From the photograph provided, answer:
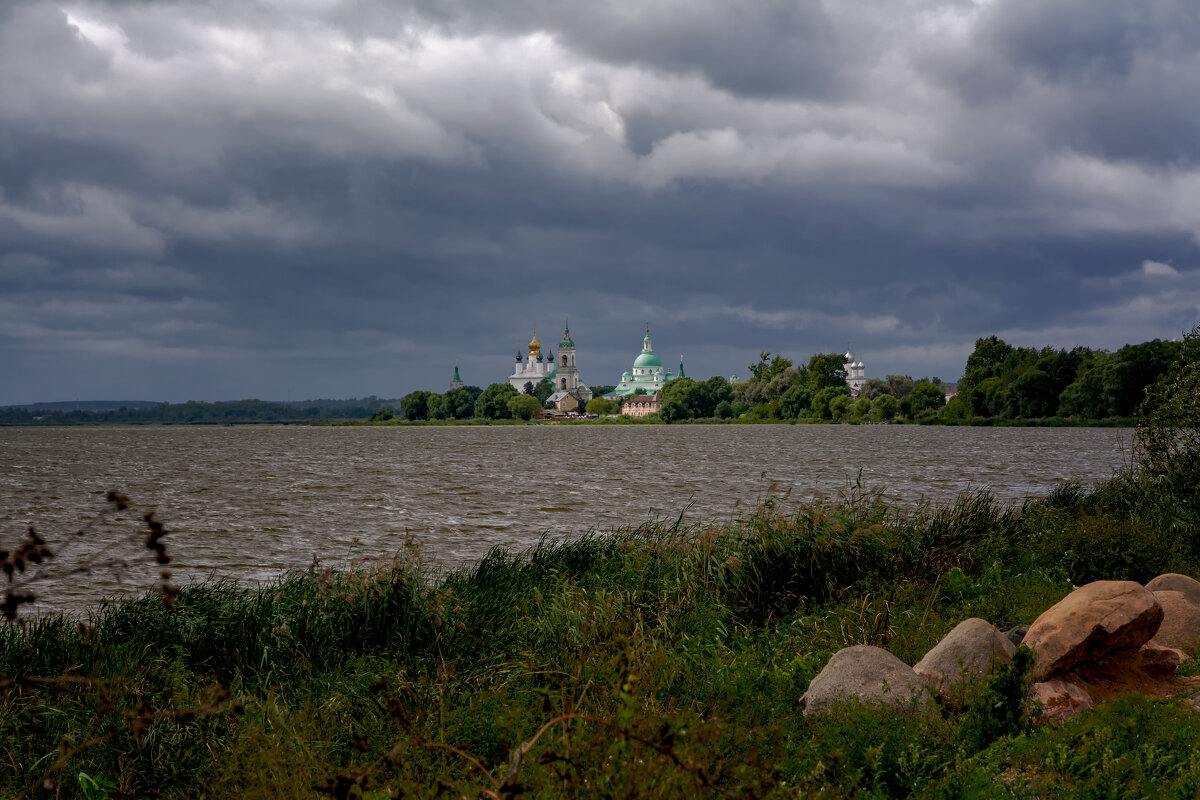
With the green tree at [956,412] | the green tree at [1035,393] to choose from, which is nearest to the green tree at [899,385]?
the green tree at [956,412]

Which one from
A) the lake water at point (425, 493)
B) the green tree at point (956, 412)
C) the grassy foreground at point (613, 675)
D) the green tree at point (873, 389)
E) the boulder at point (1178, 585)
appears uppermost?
the green tree at point (873, 389)

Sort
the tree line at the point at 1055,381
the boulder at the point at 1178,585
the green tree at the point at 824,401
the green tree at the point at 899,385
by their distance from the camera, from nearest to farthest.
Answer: the boulder at the point at 1178,585, the tree line at the point at 1055,381, the green tree at the point at 824,401, the green tree at the point at 899,385

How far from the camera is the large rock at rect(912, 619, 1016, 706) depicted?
6820mm

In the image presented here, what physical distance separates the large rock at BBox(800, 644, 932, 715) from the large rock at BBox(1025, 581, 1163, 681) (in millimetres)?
1097

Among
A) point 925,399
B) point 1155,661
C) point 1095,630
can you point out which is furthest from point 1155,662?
point 925,399

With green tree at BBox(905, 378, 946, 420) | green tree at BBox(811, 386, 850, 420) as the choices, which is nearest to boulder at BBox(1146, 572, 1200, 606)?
green tree at BBox(905, 378, 946, 420)

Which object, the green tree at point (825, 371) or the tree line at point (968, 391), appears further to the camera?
the green tree at point (825, 371)

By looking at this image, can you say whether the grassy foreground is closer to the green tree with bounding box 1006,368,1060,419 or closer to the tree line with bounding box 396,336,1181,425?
the tree line with bounding box 396,336,1181,425

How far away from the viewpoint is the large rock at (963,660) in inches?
269

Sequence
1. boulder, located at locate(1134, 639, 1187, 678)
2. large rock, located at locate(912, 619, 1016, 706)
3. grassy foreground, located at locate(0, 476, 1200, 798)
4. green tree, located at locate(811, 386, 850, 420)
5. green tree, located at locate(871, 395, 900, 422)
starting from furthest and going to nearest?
1. green tree, located at locate(811, 386, 850, 420)
2. green tree, located at locate(871, 395, 900, 422)
3. boulder, located at locate(1134, 639, 1187, 678)
4. large rock, located at locate(912, 619, 1016, 706)
5. grassy foreground, located at locate(0, 476, 1200, 798)

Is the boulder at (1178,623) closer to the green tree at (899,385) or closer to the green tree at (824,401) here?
the green tree at (824,401)

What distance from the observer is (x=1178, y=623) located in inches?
342

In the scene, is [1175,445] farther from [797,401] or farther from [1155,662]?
[797,401]

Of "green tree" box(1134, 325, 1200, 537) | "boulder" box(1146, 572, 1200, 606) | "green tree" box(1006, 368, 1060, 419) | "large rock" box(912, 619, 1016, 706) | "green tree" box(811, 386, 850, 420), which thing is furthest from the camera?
"green tree" box(811, 386, 850, 420)
